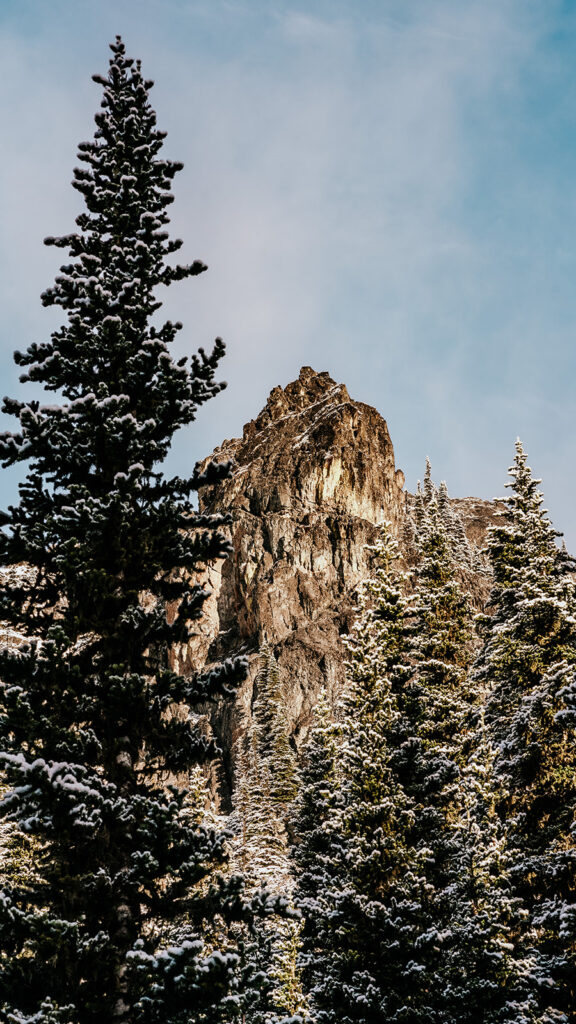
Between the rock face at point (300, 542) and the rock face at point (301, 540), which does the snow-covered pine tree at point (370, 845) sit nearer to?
the rock face at point (300, 542)

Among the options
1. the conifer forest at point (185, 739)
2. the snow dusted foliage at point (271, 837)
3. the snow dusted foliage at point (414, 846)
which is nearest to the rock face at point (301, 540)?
the snow dusted foliage at point (271, 837)

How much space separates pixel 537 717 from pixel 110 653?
12.4 metres

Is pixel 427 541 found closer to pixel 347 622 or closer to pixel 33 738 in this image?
pixel 33 738

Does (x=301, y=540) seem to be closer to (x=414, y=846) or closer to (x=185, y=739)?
(x=414, y=846)

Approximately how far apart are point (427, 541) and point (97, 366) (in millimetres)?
16137

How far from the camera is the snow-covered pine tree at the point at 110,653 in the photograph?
23.3 ft

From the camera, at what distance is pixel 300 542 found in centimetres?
12825

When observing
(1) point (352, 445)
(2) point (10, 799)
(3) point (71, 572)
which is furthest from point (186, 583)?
(1) point (352, 445)

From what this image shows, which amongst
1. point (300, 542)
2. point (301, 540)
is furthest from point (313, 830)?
point (301, 540)

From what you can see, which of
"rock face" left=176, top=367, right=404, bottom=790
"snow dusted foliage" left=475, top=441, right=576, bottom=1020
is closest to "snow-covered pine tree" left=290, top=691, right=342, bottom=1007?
"snow dusted foliage" left=475, top=441, right=576, bottom=1020

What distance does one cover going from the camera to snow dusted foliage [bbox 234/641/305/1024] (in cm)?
2273

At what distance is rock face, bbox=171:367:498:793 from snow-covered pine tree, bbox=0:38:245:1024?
9398 cm

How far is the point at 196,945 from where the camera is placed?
704cm

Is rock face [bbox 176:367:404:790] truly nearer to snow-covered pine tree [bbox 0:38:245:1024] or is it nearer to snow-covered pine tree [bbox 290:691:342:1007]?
snow-covered pine tree [bbox 290:691:342:1007]
